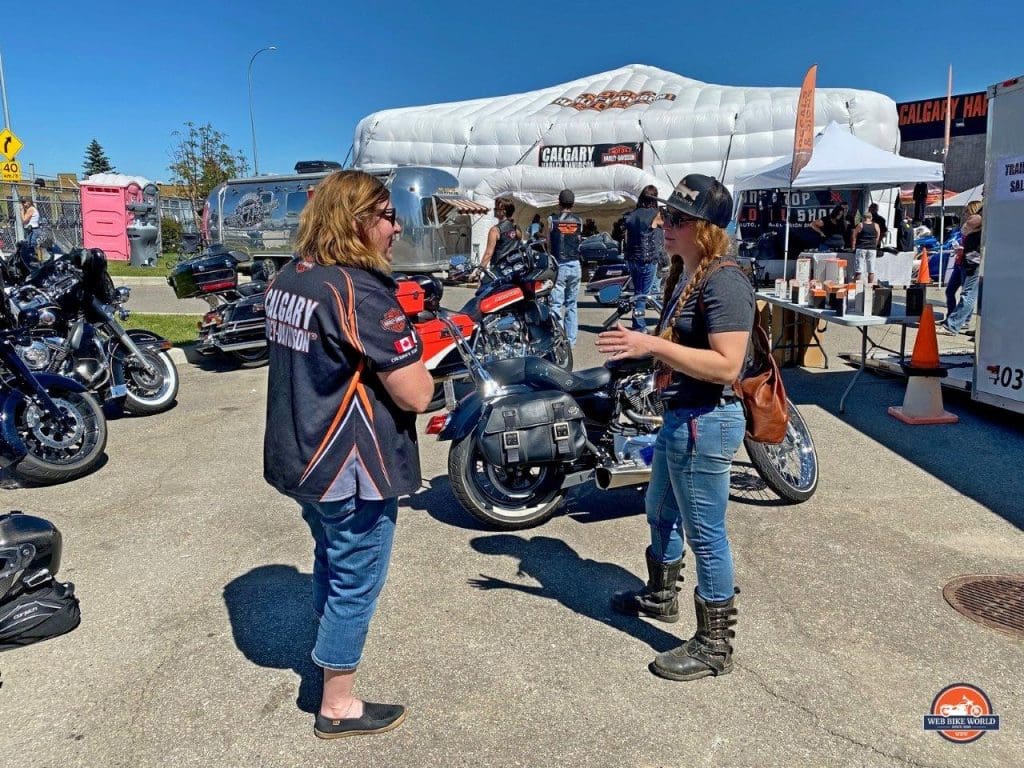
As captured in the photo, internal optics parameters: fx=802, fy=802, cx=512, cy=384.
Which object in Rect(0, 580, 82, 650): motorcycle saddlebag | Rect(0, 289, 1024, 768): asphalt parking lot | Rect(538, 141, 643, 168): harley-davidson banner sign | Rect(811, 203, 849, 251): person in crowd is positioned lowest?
Rect(0, 289, 1024, 768): asphalt parking lot

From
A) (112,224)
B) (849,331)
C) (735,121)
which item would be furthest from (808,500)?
(112,224)

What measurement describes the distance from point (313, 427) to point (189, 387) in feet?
22.9

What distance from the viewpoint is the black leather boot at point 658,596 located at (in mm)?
3457

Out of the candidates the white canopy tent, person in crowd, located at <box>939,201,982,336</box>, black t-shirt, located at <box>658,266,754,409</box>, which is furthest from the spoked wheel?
person in crowd, located at <box>939,201,982,336</box>

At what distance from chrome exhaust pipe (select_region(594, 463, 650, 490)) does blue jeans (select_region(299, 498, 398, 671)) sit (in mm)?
1824

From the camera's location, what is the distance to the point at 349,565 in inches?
102

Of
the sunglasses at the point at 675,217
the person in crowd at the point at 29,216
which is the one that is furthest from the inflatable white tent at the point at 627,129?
the sunglasses at the point at 675,217

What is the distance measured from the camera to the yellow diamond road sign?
1738cm

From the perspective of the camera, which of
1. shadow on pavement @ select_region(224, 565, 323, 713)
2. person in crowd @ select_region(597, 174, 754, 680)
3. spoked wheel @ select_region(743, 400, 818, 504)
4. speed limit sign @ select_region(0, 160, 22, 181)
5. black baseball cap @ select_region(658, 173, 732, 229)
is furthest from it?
speed limit sign @ select_region(0, 160, 22, 181)

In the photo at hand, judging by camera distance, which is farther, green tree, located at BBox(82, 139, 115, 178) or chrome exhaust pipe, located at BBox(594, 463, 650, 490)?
green tree, located at BBox(82, 139, 115, 178)

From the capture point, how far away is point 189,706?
297 centimetres

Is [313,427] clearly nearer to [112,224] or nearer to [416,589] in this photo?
[416,589]

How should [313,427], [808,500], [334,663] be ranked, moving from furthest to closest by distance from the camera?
[808,500] → [334,663] → [313,427]

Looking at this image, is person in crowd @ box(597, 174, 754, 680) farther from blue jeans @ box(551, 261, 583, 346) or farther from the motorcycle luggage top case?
the motorcycle luggage top case
